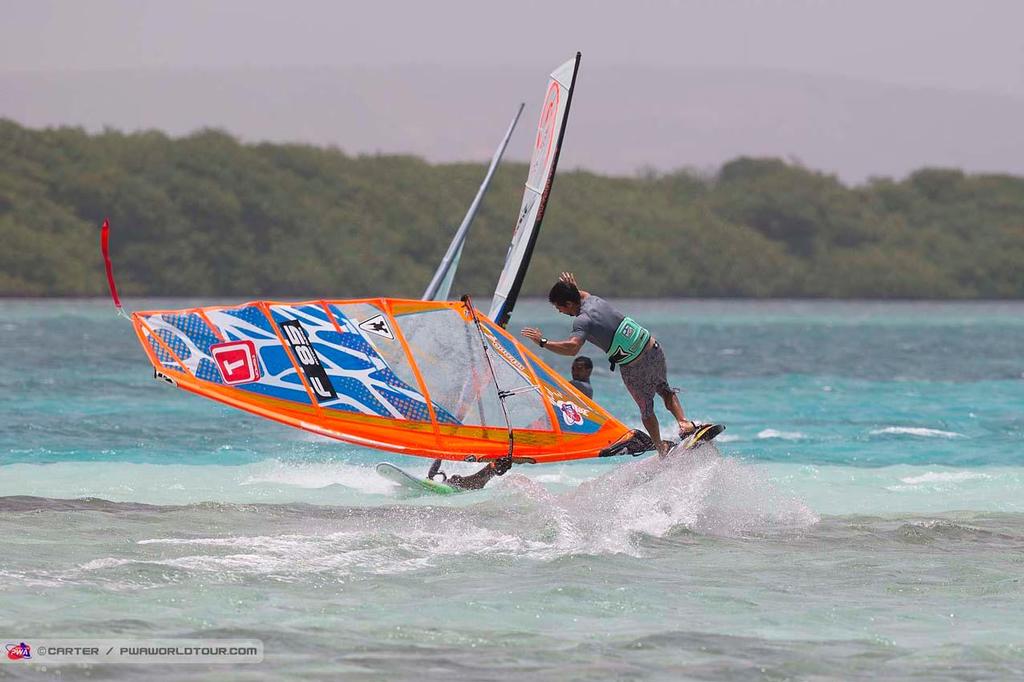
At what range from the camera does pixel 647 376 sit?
12.3m

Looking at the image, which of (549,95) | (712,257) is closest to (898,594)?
(549,95)

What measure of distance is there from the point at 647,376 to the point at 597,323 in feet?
2.28

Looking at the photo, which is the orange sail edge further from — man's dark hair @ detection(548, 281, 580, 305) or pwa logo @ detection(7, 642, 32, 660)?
pwa logo @ detection(7, 642, 32, 660)

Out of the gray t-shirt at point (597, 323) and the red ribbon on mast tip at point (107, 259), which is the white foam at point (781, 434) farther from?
the red ribbon on mast tip at point (107, 259)

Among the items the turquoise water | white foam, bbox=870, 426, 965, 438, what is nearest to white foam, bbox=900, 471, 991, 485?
the turquoise water

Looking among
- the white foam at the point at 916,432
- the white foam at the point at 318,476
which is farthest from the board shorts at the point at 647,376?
the white foam at the point at 916,432

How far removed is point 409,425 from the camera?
41.0 feet

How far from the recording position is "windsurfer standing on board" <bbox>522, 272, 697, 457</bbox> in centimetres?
1188

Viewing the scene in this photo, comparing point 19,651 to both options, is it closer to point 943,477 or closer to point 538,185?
point 538,185

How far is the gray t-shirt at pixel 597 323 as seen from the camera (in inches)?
469

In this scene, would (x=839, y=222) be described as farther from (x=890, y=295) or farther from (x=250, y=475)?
(x=250, y=475)

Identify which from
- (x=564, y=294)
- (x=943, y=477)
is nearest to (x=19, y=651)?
(x=564, y=294)

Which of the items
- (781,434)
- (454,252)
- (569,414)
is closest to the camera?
(569,414)

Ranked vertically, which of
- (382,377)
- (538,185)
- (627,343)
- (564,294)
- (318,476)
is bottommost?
(318,476)
